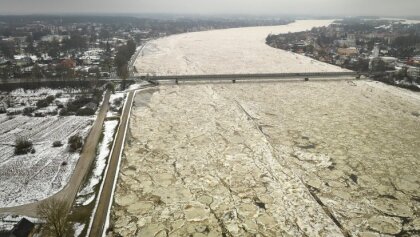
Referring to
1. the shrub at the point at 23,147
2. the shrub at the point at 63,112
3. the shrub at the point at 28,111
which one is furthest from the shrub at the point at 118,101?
the shrub at the point at 23,147

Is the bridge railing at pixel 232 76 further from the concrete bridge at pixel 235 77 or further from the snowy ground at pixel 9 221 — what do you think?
the snowy ground at pixel 9 221

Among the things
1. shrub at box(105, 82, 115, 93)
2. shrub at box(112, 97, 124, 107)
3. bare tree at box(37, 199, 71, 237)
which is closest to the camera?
bare tree at box(37, 199, 71, 237)

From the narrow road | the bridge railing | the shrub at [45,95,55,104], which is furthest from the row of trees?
the narrow road

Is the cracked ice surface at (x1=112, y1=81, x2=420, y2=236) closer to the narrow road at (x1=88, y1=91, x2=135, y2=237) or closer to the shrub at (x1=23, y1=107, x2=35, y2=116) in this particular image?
the narrow road at (x1=88, y1=91, x2=135, y2=237)

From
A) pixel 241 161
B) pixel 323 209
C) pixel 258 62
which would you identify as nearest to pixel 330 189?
pixel 323 209

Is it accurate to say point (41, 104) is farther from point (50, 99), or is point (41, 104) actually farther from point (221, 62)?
point (221, 62)

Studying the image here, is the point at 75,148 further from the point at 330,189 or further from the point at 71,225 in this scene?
the point at 330,189

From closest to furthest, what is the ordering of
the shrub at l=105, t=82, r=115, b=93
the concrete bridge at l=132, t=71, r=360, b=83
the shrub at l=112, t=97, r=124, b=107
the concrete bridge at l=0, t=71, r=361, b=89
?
1. the shrub at l=112, t=97, r=124, b=107
2. the shrub at l=105, t=82, r=115, b=93
3. the concrete bridge at l=0, t=71, r=361, b=89
4. the concrete bridge at l=132, t=71, r=360, b=83
